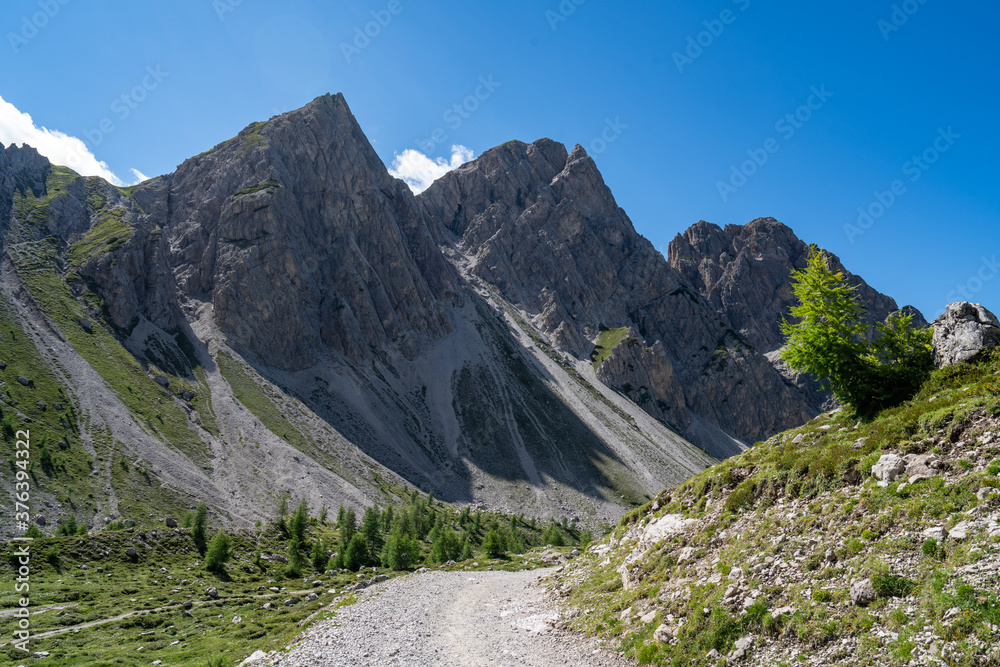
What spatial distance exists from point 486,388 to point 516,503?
164 feet

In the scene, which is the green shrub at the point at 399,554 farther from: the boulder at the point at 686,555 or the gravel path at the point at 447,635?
the boulder at the point at 686,555

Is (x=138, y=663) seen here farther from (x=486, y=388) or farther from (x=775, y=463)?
(x=486, y=388)

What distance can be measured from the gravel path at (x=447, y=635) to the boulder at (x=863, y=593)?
6435mm

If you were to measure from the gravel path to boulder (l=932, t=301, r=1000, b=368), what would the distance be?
57.4 feet

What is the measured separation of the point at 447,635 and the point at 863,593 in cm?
1474

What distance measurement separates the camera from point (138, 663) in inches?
778

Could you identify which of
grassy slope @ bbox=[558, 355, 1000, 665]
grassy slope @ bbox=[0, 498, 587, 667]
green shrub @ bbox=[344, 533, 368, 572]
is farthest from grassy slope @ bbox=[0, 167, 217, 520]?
grassy slope @ bbox=[558, 355, 1000, 665]

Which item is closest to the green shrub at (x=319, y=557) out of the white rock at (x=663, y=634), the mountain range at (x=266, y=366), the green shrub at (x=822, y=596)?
the mountain range at (x=266, y=366)

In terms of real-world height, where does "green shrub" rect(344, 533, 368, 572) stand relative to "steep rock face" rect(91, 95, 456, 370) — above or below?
below

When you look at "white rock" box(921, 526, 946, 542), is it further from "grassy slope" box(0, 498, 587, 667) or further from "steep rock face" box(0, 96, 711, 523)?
"steep rock face" box(0, 96, 711, 523)

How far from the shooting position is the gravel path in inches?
631

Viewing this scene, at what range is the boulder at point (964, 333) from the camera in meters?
18.4

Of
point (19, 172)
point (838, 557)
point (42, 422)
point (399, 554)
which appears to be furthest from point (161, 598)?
point (19, 172)

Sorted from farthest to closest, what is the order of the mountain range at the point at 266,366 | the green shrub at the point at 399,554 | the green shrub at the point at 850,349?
the mountain range at the point at 266,366 < the green shrub at the point at 399,554 < the green shrub at the point at 850,349
